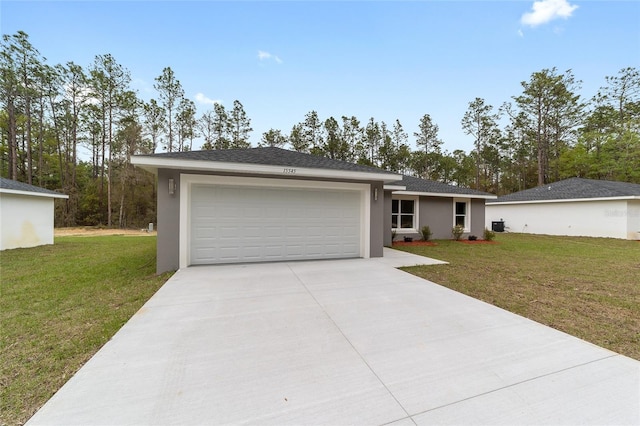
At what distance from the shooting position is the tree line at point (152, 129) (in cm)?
2275

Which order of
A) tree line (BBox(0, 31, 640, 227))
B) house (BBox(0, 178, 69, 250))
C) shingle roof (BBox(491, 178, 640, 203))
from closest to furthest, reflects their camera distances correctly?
house (BBox(0, 178, 69, 250)) < shingle roof (BBox(491, 178, 640, 203)) < tree line (BBox(0, 31, 640, 227))

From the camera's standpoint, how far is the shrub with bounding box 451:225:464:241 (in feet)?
41.8

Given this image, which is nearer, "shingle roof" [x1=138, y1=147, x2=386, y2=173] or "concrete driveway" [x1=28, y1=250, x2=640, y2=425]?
"concrete driveway" [x1=28, y1=250, x2=640, y2=425]

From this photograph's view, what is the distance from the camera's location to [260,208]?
22.8 feet

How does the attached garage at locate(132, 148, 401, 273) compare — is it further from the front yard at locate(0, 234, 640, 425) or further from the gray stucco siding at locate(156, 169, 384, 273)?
the front yard at locate(0, 234, 640, 425)

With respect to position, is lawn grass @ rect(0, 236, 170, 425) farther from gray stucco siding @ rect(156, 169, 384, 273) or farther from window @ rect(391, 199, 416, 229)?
window @ rect(391, 199, 416, 229)

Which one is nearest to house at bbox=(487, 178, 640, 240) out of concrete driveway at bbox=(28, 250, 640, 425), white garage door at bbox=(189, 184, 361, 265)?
white garage door at bbox=(189, 184, 361, 265)

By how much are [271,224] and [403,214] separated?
739 cm

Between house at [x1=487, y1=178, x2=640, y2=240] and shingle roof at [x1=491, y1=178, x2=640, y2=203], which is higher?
shingle roof at [x1=491, y1=178, x2=640, y2=203]

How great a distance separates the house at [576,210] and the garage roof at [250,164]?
640 inches

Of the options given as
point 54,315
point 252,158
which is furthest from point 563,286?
point 54,315

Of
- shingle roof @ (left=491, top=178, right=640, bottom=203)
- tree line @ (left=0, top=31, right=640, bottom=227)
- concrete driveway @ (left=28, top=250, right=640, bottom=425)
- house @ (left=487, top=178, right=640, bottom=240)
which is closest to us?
concrete driveway @ (left=28, top=250, right=640, bottom=425)

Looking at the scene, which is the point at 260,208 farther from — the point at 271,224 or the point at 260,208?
the point at 271,224

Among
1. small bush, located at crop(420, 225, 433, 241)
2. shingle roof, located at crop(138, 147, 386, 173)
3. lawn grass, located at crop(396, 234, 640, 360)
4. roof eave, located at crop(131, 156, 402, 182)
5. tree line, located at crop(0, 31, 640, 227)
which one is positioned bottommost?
lawn grass, located at crop(396, 234, 640, 360)
